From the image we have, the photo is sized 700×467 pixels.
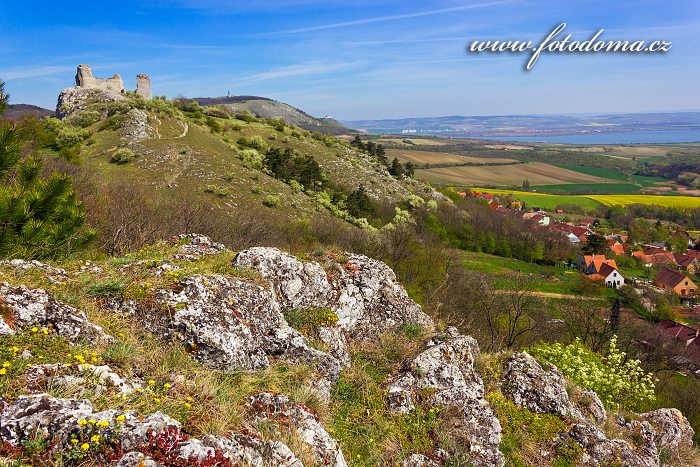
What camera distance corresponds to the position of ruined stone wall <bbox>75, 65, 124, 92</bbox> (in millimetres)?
57250

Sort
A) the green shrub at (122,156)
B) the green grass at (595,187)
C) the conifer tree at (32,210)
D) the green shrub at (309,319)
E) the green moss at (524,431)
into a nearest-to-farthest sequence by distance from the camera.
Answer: the green moss at (524,431) < the conifer tree at (32,210) < the green shrub at (309,319) < the green shrub at (122,156) < the green grass at (595,187)

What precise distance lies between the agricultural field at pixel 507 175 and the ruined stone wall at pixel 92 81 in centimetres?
9428

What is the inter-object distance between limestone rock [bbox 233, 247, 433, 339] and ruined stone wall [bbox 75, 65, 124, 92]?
61.1m

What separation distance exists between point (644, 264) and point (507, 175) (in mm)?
86050

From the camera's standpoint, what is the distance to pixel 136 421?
428cm

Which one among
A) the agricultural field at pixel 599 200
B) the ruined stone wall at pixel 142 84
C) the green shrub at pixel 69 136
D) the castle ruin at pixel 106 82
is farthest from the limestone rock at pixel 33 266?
the agricultural field at pixel 599 200

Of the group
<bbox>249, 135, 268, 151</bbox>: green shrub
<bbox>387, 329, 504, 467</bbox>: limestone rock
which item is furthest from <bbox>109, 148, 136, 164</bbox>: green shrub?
<bbox>387, 329, 504, 467</bbox>: limestone rock

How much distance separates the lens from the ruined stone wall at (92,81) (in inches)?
2254

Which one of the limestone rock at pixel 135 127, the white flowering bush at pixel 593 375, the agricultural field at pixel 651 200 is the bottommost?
the agricultural field at pixel 651 200

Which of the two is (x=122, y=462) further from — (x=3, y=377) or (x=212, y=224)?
(x=212, y=224)

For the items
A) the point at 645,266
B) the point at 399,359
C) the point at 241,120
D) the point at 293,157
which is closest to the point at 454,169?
the point at 645,266

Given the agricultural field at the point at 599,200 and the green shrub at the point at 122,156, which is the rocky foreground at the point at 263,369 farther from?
the agricultural field at the point at 599,200

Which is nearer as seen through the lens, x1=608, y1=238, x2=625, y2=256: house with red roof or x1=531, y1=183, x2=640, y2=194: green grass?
x1=608, y1=238, x2=625, y2=256: house with red roof

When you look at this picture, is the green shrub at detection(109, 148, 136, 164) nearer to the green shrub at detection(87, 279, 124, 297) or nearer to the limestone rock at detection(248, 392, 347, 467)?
the green shrub at detection(87, 279, 124, 297)
